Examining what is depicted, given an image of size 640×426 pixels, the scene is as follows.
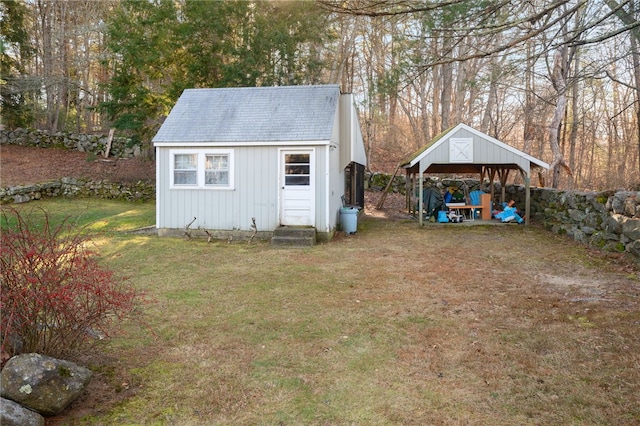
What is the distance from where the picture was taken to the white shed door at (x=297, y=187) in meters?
11.2

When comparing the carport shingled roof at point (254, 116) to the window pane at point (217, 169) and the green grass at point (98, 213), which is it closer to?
the window pane at point (217, 169)

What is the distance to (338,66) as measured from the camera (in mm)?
24641

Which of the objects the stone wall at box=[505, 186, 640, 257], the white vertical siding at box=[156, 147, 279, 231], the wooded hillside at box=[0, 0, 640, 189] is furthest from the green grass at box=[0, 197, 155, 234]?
the stone wall at box=[505, 186, 640, 257]

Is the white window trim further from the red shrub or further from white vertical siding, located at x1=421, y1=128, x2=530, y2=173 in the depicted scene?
the red shrub

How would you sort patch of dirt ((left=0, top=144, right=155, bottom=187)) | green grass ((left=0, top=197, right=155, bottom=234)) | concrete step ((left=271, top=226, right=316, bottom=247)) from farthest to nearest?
patch of dirt ((left=0, top=144, right=155, bottom=187)), green grass ((left=0, top=197, right=155, bottom=234)), concrete step ((left=271, top=226, right=316, bottom=247))

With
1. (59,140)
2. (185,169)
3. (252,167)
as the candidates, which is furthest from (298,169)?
(59,140)

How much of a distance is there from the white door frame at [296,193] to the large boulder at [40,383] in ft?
26.8

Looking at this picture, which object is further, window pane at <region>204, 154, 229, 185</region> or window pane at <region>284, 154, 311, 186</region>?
window pane at <region>204, 154, 229, 185</region>

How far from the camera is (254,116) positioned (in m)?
11.9

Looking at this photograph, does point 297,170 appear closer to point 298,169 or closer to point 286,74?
point 298,169

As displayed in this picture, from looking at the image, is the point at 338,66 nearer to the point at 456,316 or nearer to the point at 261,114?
the point at 261,114

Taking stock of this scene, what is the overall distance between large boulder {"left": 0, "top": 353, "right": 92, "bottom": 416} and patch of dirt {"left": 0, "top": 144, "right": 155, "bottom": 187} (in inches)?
673

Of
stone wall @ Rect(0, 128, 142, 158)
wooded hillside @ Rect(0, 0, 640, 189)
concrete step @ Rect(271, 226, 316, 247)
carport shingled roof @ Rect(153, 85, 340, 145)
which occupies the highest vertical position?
wooded hillside @ Rect(0, 0, 640, 189)

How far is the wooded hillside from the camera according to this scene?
17453mm
